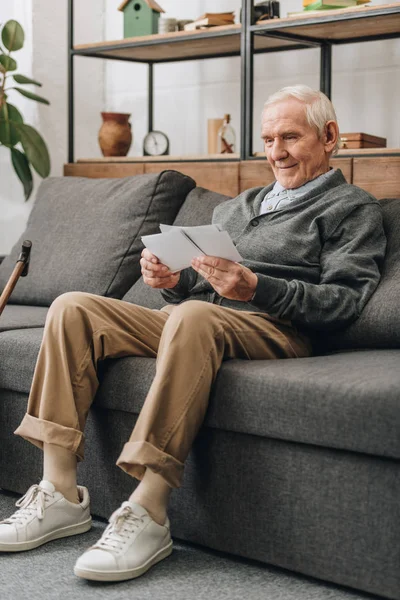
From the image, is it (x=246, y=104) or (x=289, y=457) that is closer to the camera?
(x=289, y=457)

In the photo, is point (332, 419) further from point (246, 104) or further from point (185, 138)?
point (185, 138)

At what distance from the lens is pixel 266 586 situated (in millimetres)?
1862

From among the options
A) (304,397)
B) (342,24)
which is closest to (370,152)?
(342,24)

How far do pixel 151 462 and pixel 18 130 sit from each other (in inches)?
91.9

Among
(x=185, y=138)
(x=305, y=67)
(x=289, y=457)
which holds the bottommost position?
(x=289, y=457)

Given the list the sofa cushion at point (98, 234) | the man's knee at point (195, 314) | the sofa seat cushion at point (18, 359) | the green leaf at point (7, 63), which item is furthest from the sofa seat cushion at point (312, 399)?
the green leaf at point (7, 63)

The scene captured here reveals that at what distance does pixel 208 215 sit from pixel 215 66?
128 cm

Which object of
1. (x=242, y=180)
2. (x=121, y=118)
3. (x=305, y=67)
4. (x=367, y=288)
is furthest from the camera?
(x=121, y=118)

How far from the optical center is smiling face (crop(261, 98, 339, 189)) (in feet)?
7.83

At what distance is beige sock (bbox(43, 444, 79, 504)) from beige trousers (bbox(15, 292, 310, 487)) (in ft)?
0.09

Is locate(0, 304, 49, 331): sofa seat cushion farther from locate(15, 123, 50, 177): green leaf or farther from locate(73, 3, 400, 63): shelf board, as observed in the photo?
locate(73, 3, 400, 63): shelf board

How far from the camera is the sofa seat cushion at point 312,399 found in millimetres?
1710

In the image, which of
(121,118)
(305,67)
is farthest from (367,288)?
(121,118)

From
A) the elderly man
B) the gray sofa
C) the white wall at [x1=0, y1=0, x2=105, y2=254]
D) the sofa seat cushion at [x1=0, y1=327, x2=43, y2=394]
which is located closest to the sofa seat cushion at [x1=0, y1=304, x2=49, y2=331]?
the gray sofa
